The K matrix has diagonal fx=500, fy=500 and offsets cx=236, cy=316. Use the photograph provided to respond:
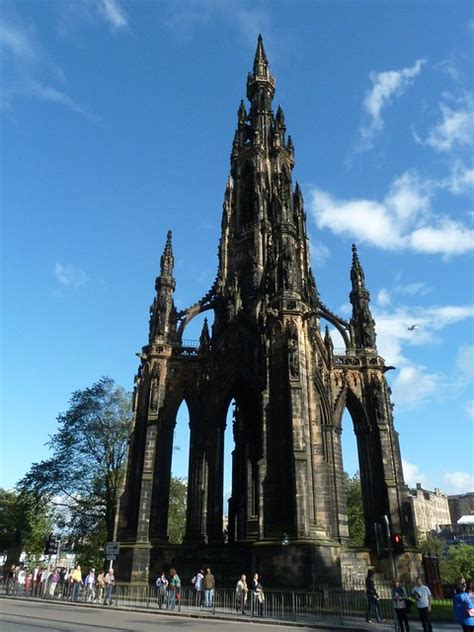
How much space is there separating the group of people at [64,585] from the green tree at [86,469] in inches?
230

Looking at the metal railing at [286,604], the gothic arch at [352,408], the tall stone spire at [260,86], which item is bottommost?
the metal railing at [286,604]

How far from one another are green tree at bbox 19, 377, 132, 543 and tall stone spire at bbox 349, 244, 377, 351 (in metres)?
16.2

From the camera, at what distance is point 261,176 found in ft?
121

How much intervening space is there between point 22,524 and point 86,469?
7.45 m

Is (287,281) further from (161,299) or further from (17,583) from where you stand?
(17,583)

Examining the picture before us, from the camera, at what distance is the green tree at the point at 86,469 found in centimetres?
3250

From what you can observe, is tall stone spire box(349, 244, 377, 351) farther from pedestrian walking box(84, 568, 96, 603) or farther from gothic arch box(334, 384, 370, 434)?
pedestrian walking box(84, 568, 96, 603)

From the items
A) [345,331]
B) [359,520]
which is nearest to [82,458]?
[345,331]

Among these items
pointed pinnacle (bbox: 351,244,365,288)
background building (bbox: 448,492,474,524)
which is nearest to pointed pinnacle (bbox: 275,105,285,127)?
pointed pinnacle (bbox: 351,244,365,288)

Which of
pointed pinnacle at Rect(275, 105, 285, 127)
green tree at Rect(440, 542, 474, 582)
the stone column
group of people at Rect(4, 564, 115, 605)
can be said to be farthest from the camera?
green tree at Rect(440, 542, 474, 582)

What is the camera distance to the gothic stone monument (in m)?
20.6

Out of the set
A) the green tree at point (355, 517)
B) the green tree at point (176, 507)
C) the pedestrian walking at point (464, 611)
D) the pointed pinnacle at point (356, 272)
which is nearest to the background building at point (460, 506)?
the green tree at point (355, 517)

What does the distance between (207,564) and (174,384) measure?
9.67 m

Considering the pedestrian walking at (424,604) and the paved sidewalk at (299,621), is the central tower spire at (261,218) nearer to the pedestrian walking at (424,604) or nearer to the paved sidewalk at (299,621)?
the paved sidewalk at (299,621)
